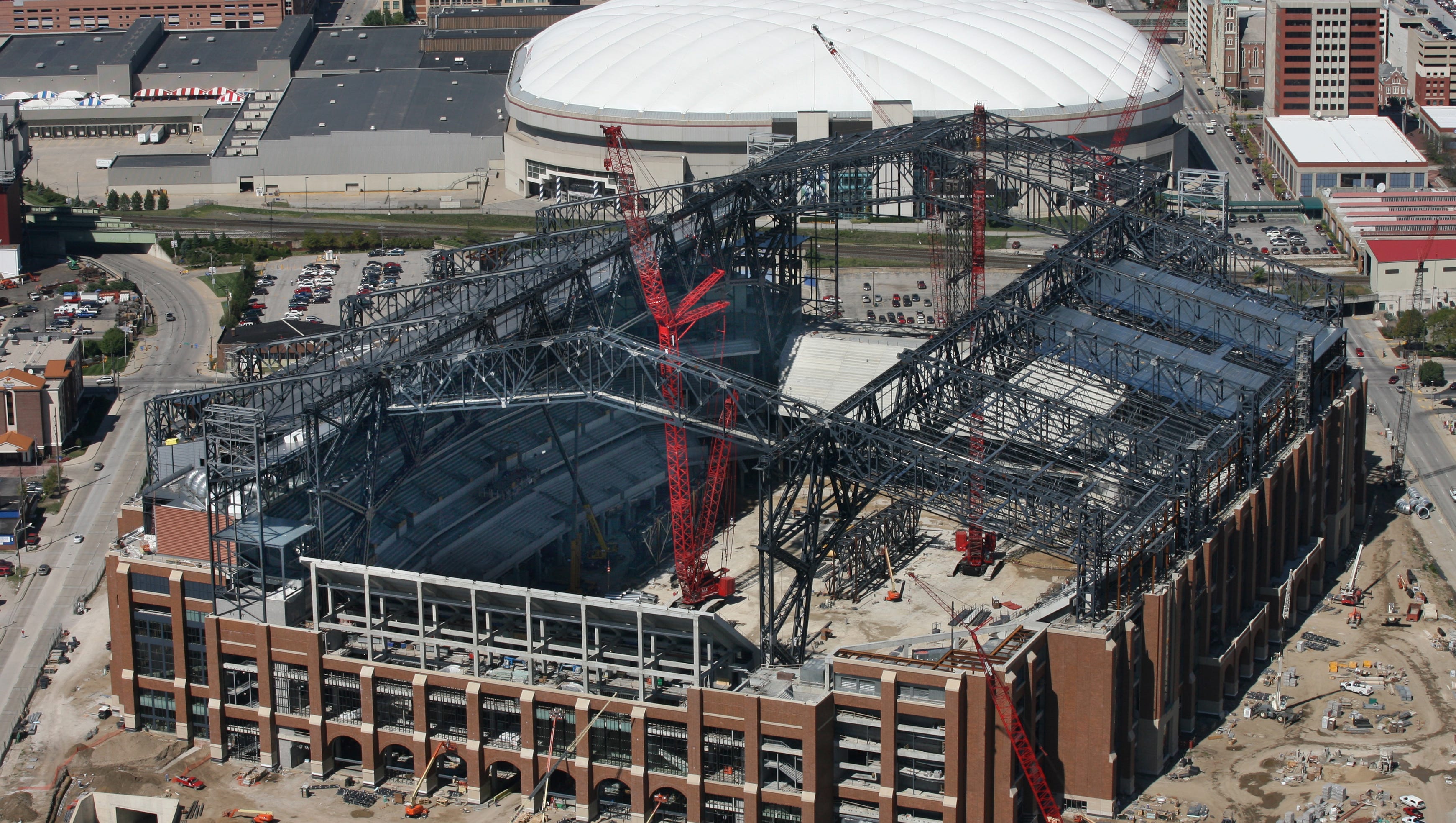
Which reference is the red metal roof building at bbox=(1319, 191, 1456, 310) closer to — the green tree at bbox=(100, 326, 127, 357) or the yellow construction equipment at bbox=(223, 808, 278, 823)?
the green tree at bbox=(100, 326, 127, 357)

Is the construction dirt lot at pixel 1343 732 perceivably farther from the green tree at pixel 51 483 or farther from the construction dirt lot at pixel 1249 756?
the green tree at pixel 51 483

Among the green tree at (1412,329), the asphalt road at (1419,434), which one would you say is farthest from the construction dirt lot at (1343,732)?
the green tree at (1412,329)

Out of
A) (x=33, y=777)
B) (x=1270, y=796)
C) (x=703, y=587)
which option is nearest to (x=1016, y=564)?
(x=703, y=587)

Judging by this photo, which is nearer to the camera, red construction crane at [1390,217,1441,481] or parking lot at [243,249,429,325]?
red construction crane at [1390,217,1441,481]

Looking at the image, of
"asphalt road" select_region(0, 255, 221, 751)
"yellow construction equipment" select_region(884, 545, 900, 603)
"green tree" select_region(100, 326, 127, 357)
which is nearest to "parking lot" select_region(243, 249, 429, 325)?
"asphalt road" select_region(0, 255, 221, 751)

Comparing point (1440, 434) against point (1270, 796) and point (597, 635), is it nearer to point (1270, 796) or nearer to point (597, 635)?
point (1270, 796)

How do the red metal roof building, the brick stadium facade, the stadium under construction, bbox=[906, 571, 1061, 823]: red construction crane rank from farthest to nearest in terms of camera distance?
the red metal roof building < the stadium under construction < the brick stadium facade < bbox=[906, 571, 1061, 823]: red construction crane
